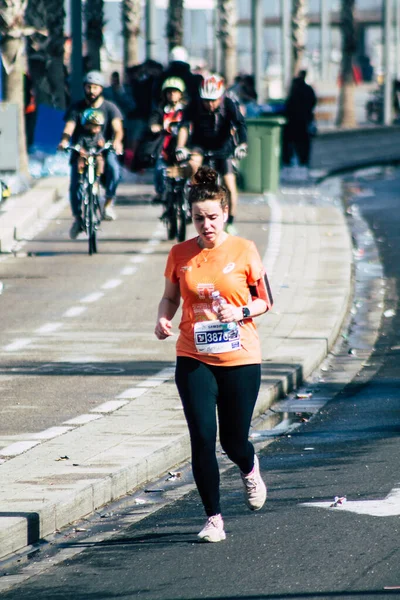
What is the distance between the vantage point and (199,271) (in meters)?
7.03

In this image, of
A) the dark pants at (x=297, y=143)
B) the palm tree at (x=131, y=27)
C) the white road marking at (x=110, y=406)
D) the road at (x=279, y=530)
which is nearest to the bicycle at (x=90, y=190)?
the road at (x=279, y=530)

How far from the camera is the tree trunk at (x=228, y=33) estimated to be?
50.8 metres

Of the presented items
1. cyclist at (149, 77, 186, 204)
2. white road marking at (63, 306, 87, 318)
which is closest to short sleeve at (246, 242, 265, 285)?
white road marking at (63, 306, 87, 318)

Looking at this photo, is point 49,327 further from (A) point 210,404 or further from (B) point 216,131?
(A) point 210,404

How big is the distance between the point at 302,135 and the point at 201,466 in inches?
959

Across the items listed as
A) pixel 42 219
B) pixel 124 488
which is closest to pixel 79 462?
pixel 124 488

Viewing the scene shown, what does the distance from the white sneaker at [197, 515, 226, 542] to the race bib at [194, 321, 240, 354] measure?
2.51 feet

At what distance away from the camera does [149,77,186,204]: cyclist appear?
61.8ft

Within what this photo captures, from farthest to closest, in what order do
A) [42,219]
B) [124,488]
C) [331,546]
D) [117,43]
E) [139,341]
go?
[117,43]
[42,219]
[139,341]
[124,488]
[331,546]

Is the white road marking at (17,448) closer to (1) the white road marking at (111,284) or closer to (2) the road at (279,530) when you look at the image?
(2) the road at (279,530)

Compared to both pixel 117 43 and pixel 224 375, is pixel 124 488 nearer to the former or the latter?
pixel 224 375

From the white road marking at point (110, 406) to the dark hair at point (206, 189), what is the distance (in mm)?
2962

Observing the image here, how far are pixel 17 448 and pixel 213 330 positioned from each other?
2118mm

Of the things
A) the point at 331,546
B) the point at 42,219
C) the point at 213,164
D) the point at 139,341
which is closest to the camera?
the point at 331,546
